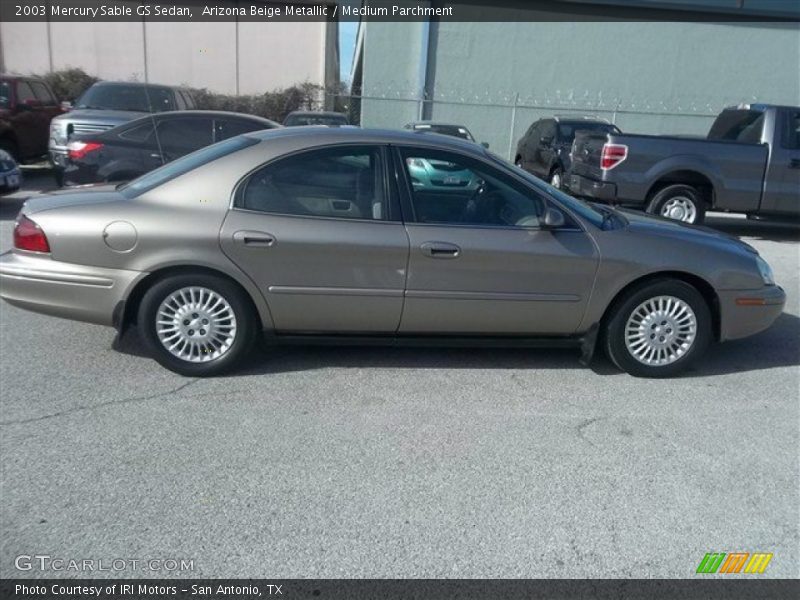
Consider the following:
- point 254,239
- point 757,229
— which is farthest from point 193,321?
point 757,229

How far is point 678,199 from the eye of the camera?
10.4 meters

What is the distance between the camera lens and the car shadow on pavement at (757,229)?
38.5 ft

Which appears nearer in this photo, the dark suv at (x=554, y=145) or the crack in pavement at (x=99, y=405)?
the crack in pavement at (x=99, y=405)

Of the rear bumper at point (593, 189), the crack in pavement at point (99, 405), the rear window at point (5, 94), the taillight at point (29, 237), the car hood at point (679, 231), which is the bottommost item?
the crack in pavement at point (99, 405)

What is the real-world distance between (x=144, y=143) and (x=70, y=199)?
4.91 meters

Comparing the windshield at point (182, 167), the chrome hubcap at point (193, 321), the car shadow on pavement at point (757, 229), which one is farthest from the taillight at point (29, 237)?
the car shadow on pavement at point (757, 229)

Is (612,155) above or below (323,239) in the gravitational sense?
above

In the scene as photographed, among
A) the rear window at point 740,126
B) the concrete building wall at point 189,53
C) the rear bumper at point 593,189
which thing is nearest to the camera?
the rear bumper at point 593,189

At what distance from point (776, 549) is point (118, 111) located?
12.1 metres

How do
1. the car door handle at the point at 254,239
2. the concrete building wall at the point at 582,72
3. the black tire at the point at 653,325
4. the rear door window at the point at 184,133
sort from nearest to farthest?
the car door handle at the point at 254,239, the black tire at the point at 653,325, the rear door window at the point at 184,133, the concrete building wall at the point at 582,72

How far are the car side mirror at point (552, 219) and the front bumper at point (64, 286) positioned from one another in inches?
101

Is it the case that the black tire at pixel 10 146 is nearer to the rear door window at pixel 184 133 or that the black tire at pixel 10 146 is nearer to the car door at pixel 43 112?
the car door at pixel 43 112

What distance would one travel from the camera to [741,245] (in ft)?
16.9

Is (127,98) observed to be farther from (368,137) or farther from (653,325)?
(653,325)
